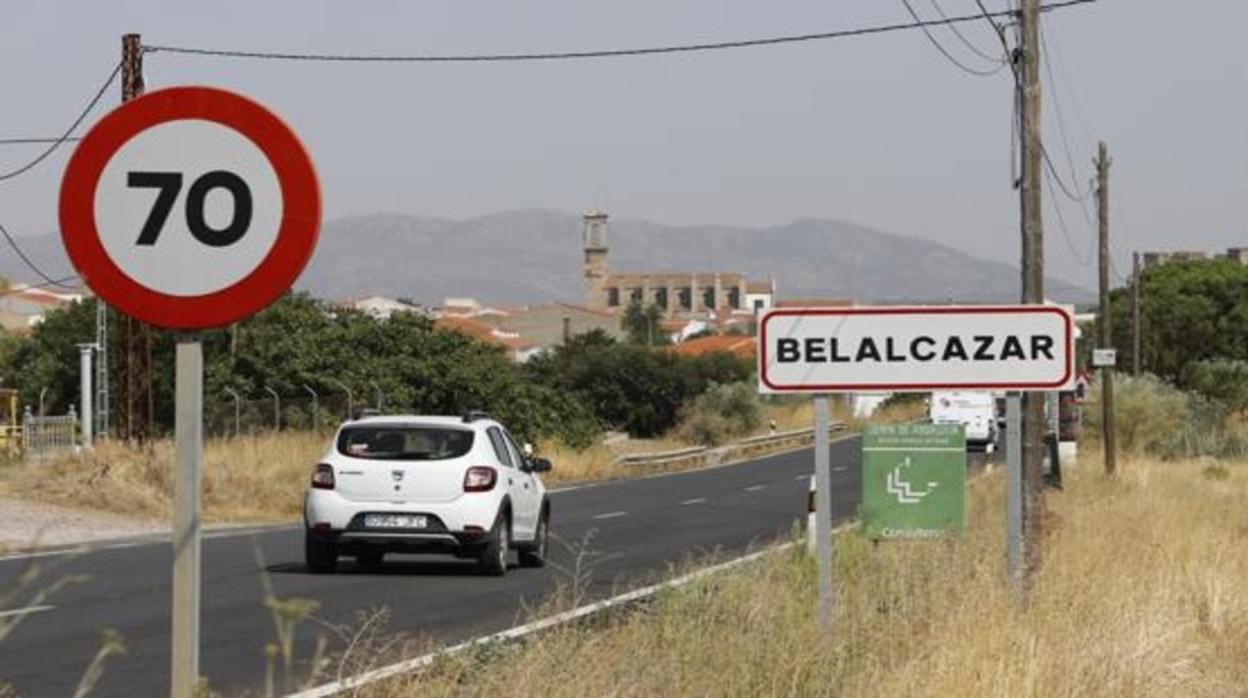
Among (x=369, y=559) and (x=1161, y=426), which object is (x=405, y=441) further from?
(x=1161, y=426)

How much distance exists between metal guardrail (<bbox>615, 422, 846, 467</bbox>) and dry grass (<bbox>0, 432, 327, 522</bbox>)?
20.8 metres

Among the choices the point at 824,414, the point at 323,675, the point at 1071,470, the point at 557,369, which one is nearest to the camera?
the point at 824,414

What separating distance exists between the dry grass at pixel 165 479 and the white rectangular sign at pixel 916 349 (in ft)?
72.0

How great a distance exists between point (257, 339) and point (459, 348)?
601 centimetres

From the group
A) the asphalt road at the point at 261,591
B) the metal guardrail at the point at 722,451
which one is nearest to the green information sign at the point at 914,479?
the asphalt road at the point at 261,591

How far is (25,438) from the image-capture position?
144 feet

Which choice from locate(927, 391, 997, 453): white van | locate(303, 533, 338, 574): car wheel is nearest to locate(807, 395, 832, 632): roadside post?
locate(303, 533, 338, 574): car wheel

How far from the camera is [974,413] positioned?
72375 mm

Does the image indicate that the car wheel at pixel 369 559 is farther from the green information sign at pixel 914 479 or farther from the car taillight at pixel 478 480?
the green information sign at pixel 914 479

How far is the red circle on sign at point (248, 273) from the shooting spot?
538 centimetres

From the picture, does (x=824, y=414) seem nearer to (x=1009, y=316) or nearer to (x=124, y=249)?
(x=1009, y=316)

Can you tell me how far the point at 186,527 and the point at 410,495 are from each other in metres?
15.2

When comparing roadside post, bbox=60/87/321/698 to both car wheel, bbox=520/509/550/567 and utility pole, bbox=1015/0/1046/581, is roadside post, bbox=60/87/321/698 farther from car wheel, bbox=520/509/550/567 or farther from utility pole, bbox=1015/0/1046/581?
utility pole, bbox=1015/0/1046/581

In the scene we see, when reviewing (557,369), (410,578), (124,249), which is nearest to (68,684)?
(124,249)
